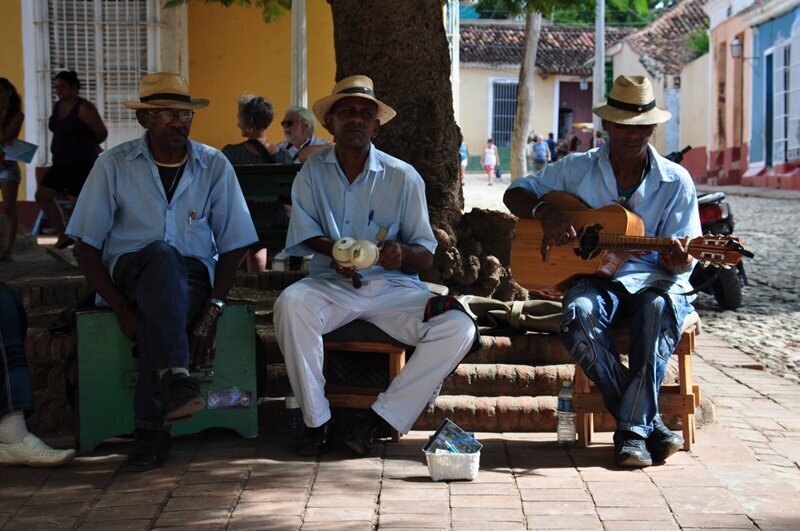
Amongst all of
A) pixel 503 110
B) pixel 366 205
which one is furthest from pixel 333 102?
pixel 503 110

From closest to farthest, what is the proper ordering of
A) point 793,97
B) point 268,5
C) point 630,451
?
1. point 630,451
2. point 268,5
3. point 793,97

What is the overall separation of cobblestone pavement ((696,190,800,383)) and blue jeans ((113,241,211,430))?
3758 millimetres

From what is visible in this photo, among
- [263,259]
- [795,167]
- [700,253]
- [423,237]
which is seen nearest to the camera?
[700,253]

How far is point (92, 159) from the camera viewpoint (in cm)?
938

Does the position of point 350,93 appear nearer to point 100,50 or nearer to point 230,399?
point 230,399

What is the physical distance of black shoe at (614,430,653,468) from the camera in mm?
4492

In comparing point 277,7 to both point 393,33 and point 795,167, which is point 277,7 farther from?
point 795,167

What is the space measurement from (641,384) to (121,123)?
8.52 metres

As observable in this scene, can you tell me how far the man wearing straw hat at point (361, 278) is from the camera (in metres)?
4.72

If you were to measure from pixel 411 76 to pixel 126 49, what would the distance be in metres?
6.30

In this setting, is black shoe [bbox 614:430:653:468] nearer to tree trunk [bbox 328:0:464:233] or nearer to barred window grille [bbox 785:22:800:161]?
tree trunk [bbox 328:0:464:233]

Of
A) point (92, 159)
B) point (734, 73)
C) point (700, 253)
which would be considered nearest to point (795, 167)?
→ point (734, 73)

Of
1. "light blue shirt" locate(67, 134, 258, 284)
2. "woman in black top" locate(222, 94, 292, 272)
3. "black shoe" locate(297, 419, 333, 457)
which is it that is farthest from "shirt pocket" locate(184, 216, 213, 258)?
"woman in black top" locate(222, 94, 292, 272)

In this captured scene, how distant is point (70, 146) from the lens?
9.31m
